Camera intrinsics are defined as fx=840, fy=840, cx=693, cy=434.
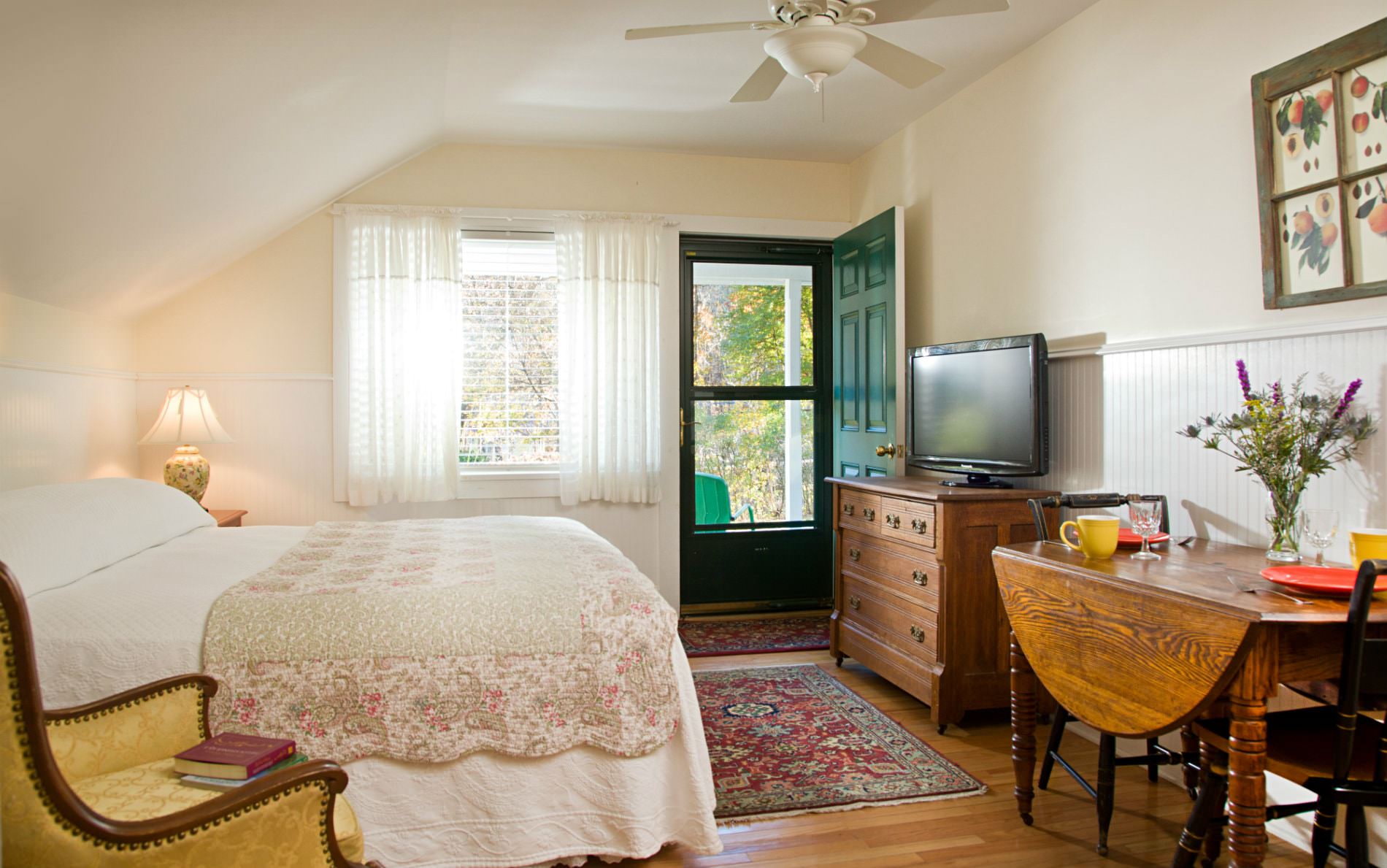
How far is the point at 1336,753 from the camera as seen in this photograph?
4.77ft

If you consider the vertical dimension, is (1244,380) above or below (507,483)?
above

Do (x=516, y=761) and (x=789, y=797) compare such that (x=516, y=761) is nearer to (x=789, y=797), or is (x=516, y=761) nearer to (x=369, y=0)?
(x=789, y=797)

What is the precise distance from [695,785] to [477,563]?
842mm

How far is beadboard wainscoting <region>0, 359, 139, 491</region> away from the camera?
2.74m

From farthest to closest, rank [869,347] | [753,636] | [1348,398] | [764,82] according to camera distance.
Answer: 1. [753,636]
2. [869,347]
3. [764,82]
4. [1348,398]

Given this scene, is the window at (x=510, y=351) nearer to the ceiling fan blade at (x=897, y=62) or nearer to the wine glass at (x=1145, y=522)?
the ceiling fan blade at (x=897, y=62)

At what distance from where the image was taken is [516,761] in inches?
73.9

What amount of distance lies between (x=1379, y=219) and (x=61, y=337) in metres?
4.09

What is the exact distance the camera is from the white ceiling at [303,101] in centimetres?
210

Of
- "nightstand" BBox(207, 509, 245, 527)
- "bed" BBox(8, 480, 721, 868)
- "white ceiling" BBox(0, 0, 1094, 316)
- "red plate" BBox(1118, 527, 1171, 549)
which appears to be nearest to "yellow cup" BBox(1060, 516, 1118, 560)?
"red plate" BBox(1118, 527, 1171, 549)

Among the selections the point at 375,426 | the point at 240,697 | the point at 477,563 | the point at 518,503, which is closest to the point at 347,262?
the point at 375,426

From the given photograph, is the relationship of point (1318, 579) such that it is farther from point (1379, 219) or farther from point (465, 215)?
point (465, 215)

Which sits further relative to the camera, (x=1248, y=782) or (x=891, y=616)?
(x=891, y=616)

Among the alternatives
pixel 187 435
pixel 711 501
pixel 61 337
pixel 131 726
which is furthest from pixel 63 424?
pixel 711 501
